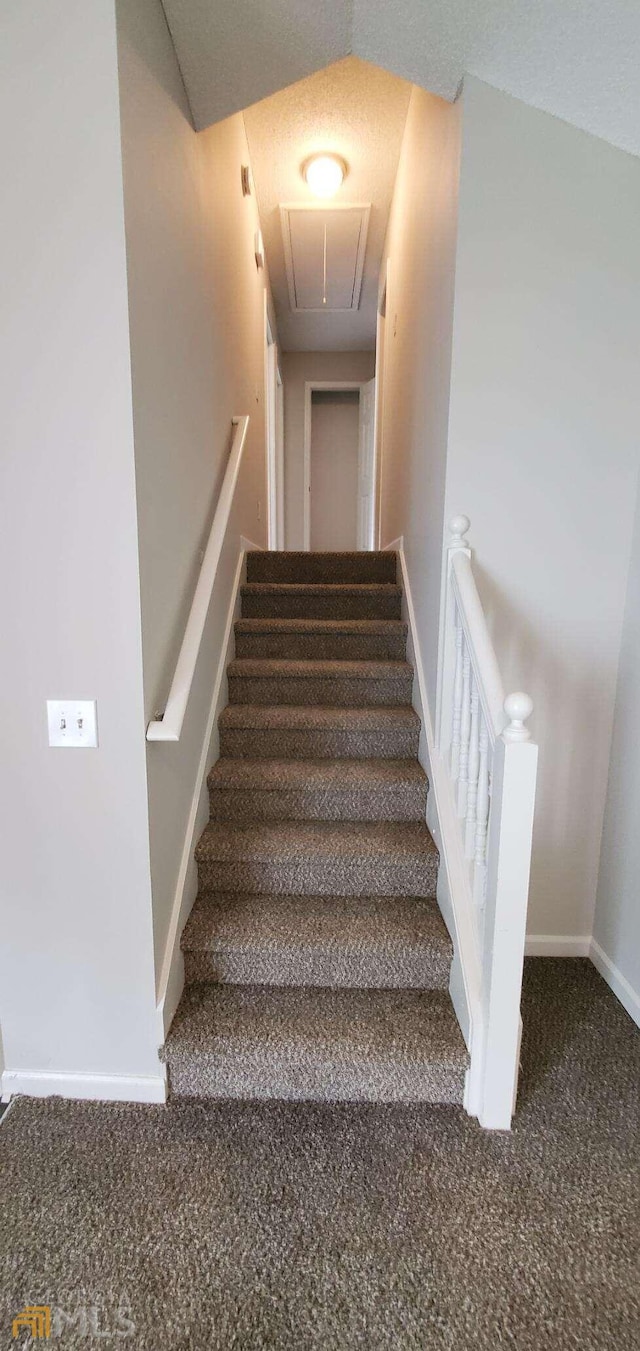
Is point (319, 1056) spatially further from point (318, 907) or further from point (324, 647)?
point (324, 647)

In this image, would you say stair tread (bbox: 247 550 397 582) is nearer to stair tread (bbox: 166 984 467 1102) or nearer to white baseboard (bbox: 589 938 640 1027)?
white baseboard (bbox: 589 938 640 1027)

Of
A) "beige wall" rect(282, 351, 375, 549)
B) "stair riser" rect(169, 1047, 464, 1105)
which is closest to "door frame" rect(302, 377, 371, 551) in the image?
"beige wall" rect(282, 351, 375, 549)

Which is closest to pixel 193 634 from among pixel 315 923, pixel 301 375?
pixel 315 923

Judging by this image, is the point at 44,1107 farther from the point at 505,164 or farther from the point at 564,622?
the point at 505,164

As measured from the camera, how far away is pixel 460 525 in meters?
1.69

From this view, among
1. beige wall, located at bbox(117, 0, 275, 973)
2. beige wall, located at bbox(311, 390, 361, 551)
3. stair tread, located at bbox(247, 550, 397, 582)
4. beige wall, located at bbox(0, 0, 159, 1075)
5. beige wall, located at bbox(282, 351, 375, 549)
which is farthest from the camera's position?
beige wall, located at bbox(311, 390, 361, 551)

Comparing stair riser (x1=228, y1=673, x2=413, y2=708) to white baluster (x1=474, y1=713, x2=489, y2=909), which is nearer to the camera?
white baluster (x1=474, y1=713, x2=489, y2=909)

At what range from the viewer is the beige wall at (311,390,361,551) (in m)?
6.32

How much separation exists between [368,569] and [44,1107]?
2.49m

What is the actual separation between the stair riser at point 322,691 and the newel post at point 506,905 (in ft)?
3.40

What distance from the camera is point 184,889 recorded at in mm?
1663

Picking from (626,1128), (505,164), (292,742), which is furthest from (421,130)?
(626,1128)

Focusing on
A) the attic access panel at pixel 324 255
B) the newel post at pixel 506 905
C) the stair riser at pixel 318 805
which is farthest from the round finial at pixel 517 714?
the attic access panel at pixel 324 255

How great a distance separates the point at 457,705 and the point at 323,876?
0.66 metres
